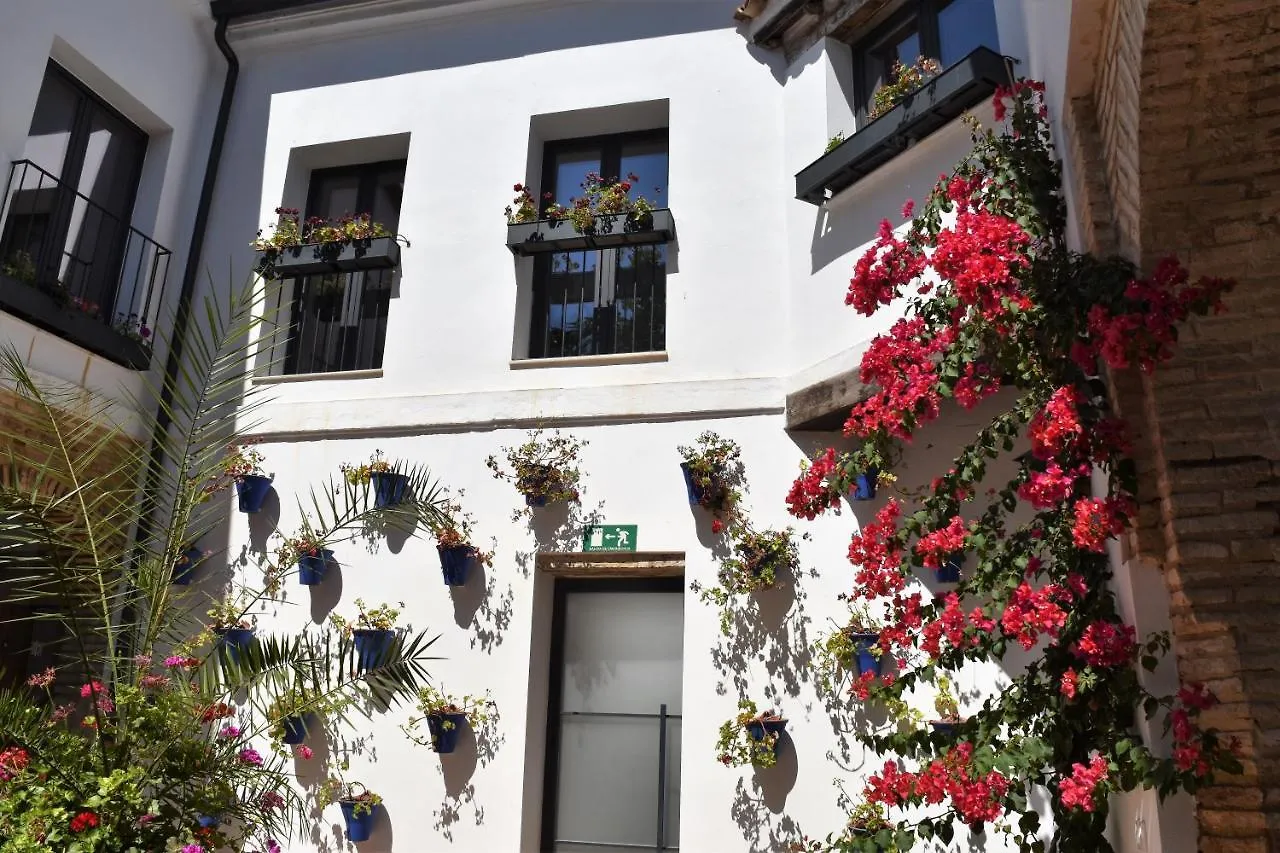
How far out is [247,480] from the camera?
245 inches

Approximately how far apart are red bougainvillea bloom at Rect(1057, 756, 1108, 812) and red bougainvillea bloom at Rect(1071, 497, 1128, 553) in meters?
0.69

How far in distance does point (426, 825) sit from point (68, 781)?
2.06 meters

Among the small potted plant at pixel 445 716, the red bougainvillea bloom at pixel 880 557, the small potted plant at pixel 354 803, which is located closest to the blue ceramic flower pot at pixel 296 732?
the small potted plant at pixel 354 803

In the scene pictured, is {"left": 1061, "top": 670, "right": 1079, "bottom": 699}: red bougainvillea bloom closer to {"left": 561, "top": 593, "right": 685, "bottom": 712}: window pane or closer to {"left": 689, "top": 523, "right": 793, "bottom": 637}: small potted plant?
{"left": 689, "top": 523, "right": 793, "bottom": 637}: small potted plant

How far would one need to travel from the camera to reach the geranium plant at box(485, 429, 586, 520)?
5.77 m

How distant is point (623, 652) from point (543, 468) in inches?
49.4

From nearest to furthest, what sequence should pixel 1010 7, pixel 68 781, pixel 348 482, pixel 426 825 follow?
pixel 68 781
pixel 1010 7
pixel 426 825
pixel 348 482

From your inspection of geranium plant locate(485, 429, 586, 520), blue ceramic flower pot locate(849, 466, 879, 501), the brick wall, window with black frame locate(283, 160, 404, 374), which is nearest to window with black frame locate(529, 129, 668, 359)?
geranium plant locate(485, 429, 586, 520)

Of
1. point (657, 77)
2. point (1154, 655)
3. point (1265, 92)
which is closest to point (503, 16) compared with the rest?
point (657, 77)

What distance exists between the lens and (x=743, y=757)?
16.4 ft

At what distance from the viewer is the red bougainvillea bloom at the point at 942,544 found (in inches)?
134

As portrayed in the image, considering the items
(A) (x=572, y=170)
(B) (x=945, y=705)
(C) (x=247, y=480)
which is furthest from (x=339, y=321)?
(B) (x=945, y=705)

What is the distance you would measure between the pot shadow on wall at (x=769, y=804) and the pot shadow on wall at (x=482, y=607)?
1682 millimetres

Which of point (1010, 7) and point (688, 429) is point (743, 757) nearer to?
point (688, 429)
